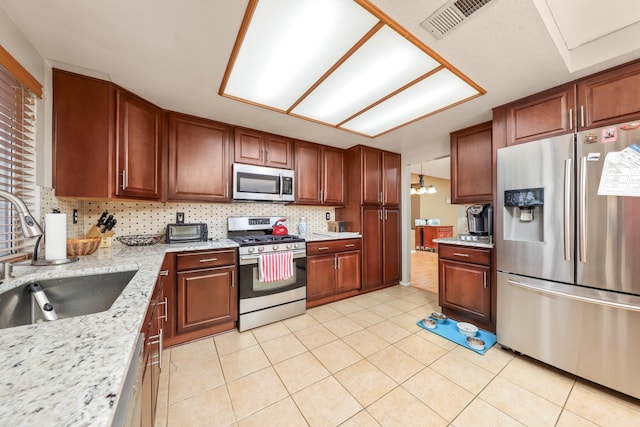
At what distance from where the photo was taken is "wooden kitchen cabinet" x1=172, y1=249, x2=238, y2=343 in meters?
2.07

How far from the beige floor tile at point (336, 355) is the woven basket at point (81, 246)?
1.87 meters

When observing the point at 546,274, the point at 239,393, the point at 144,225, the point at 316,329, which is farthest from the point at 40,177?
the point at 546,274

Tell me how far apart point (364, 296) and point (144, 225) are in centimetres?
282

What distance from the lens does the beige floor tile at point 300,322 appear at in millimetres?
2396

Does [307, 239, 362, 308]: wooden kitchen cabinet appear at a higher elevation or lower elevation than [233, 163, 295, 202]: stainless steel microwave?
lower

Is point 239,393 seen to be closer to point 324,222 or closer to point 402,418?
point 402,418

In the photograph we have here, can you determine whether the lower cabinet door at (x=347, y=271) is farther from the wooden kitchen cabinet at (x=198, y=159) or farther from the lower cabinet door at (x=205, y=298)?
the wooden kitchen cabinet at (x=198, y=159)

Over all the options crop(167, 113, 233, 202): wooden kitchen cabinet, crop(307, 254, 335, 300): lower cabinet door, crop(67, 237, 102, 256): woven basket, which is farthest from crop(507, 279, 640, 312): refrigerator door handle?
crop(67, 237, 102, 256): woven basket

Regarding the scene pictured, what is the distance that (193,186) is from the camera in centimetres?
241

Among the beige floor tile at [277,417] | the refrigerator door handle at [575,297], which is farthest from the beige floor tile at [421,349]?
the beige floor tile at [277,417]

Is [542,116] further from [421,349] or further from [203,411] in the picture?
[203,411]

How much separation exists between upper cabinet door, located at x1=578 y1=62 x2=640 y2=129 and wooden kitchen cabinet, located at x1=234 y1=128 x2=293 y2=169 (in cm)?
271

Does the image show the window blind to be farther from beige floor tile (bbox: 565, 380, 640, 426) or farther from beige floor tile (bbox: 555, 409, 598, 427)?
beige floor tile (bbox: 565, 380, 640, 426)

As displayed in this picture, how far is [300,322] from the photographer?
8.22 feet
